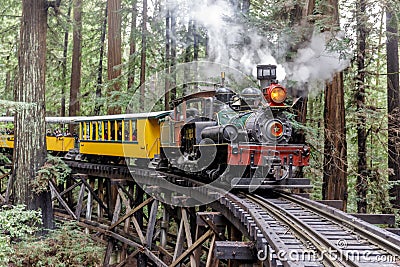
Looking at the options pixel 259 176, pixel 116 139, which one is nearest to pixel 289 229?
pixel 259 176

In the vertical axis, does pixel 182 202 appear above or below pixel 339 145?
below

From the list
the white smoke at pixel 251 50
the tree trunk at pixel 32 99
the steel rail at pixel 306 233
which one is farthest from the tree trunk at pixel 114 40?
the steel rail at pixel 306 233

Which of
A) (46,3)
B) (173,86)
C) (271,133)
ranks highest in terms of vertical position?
(46,3)

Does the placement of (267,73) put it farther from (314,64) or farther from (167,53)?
(167,53)

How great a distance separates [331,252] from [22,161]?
26.3ft

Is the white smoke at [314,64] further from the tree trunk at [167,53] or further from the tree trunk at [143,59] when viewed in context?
the tree trunk at [143,59]

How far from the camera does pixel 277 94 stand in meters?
8.65

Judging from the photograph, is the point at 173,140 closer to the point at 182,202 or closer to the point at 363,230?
the point at 182,202

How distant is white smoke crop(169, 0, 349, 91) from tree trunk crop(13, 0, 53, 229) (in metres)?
4.85

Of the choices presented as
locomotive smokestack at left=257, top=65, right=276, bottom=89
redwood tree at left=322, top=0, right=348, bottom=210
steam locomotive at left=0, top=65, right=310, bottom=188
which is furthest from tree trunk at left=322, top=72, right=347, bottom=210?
locomotive smokestack at left=257, top=65, right=276, bottom=89

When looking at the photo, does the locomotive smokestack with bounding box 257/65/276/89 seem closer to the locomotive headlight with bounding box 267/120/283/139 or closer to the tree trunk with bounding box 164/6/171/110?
the locomotive headlight with bounding box 267/120/283/139

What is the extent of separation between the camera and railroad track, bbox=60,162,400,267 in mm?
4191

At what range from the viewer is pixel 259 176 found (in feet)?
28.6

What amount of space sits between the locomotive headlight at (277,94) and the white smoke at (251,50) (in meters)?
1.77
